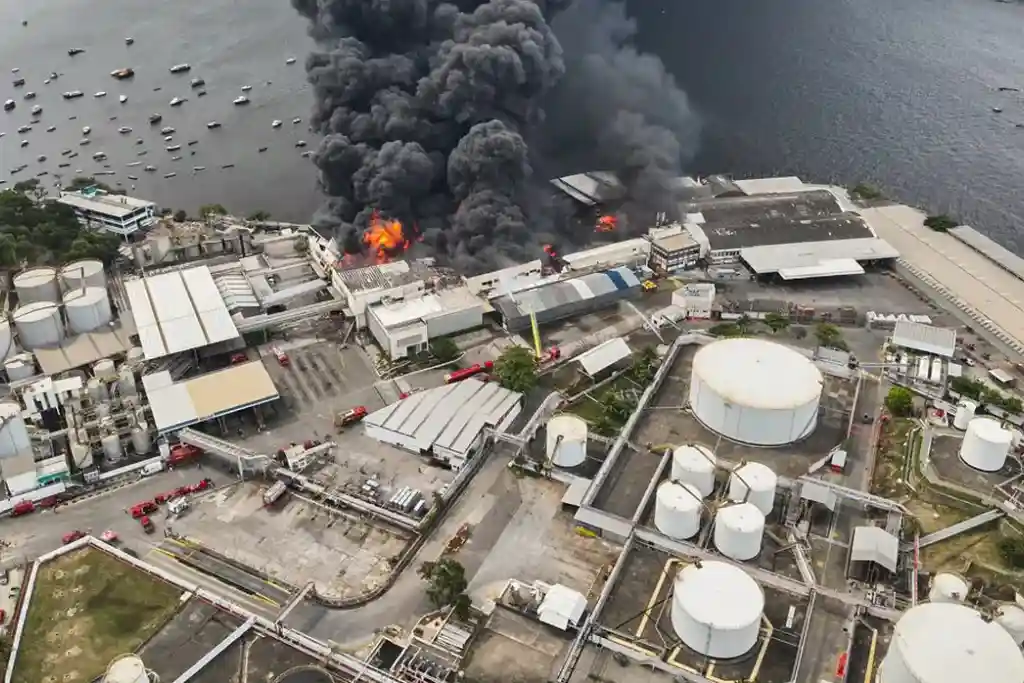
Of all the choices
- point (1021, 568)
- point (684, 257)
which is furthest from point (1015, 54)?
point (1021, 568)

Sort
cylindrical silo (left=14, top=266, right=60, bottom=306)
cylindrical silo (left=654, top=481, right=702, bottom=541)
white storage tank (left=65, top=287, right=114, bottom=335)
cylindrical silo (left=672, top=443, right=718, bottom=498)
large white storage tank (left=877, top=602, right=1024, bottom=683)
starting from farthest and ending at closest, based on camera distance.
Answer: cylindrical silo (left=14, top=266, right=60, bottom=306) → white storage tank (left=65, top=287, right=114, bottom=335) → cylindrical silo (left=672, top=443, right=718, bottom=498) → cylindrical silo (left=654, top=481, right=702, bottom=541) → large white storage tank (left=877, top=602, right=1024, bottom=683)

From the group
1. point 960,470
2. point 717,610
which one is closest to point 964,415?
point 960,470

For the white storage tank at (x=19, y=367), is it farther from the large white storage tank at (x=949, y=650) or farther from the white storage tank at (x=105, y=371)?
the large white storage tank at (x=949, y=650)

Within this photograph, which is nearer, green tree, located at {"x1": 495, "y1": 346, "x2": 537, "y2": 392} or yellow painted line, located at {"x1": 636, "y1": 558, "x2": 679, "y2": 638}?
→ yellow painted line, located at {"x1": 636, "y1": 558, "x2": 679, "y2": 638}

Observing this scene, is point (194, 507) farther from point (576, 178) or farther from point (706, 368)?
point (576, 178)

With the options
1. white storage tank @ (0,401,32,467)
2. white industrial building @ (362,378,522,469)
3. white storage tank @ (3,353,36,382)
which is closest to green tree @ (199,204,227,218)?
white storage tank @ (3,353,36,382)

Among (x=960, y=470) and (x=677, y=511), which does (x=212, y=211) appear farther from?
(x=960, y=470)

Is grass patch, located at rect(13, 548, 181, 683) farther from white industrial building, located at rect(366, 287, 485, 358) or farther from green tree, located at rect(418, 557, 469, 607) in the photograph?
white industrial building, located at rect(366, 287, 485, 358)
